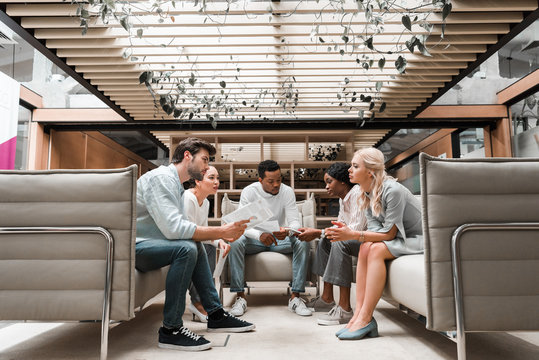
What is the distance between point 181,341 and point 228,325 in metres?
0.42

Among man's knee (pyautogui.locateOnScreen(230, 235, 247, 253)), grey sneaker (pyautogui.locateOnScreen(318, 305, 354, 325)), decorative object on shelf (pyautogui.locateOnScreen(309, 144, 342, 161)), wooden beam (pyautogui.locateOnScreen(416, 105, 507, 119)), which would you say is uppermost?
wooden beam (pyautogui.locateOnScreen(416, 105, 507, 119))

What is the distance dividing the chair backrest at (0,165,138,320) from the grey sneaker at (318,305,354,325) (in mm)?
1283

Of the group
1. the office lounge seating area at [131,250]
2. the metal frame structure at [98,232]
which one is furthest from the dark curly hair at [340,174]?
the metal frame structure at [98,232]

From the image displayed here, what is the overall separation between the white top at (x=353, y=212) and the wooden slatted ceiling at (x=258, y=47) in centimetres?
152

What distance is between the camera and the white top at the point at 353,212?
274cm

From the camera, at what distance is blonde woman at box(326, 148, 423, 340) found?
2.19 meters

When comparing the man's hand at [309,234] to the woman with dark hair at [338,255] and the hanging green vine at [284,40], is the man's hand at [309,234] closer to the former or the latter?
the woman with dark hair at [338,255]

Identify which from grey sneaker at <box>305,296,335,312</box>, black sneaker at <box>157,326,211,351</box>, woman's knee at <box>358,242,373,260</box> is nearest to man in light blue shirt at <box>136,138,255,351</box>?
black sneaker at <box>157,326,211,351</box>

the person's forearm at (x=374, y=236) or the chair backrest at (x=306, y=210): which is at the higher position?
the chair backrest at (x=306, y=210)

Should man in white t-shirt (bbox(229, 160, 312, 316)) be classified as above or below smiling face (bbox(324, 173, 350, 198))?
below

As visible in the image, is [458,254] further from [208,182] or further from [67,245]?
[208,182]

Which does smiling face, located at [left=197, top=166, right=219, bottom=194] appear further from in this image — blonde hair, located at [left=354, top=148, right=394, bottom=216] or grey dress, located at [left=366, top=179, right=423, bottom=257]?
grey dress, located at [left=366, top=179, right=423, bottom=257]

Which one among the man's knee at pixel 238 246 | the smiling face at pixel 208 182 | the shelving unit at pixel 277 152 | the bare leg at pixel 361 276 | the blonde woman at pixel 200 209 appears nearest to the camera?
the bare leg at pixel 361 276

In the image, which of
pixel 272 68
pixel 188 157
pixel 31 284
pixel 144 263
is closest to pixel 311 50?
pixel 272 68
